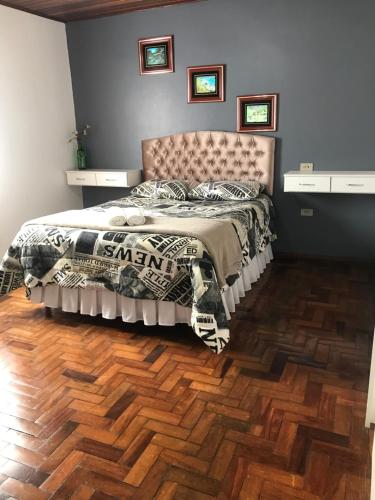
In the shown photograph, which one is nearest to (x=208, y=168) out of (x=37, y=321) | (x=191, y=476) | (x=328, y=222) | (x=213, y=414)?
(x=328, y=222)

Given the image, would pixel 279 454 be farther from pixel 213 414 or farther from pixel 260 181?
pixel 260 181

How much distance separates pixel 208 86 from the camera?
402 centimetres

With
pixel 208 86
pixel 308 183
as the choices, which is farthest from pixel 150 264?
pixel 208 86

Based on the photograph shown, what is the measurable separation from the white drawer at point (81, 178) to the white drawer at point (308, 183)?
214 cm

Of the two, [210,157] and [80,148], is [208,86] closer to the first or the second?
[210,157]

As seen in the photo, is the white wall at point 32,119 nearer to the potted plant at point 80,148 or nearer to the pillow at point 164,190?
the potted plant at point 80,148

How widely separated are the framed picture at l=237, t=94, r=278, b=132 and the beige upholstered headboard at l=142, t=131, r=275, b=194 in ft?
0.32

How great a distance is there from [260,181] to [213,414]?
8.54 ft

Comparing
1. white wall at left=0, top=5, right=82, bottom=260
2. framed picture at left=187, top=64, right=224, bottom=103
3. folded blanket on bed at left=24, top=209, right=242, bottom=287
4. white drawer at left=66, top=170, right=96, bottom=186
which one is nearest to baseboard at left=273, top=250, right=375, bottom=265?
folded blanket on bed at left=24, top=209, right=242, bottom=287

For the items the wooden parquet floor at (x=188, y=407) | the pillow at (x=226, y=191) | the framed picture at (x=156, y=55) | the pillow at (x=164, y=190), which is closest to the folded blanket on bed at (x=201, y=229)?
the wooden parquet floor at (x=188, y=407)

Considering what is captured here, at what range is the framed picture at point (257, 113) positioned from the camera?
151 inches

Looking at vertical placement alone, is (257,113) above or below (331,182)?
above

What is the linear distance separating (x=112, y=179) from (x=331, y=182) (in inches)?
89.9

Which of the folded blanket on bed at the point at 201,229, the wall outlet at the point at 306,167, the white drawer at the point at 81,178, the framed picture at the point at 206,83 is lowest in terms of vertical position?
the folded blanket on bed at the point at 201,229
